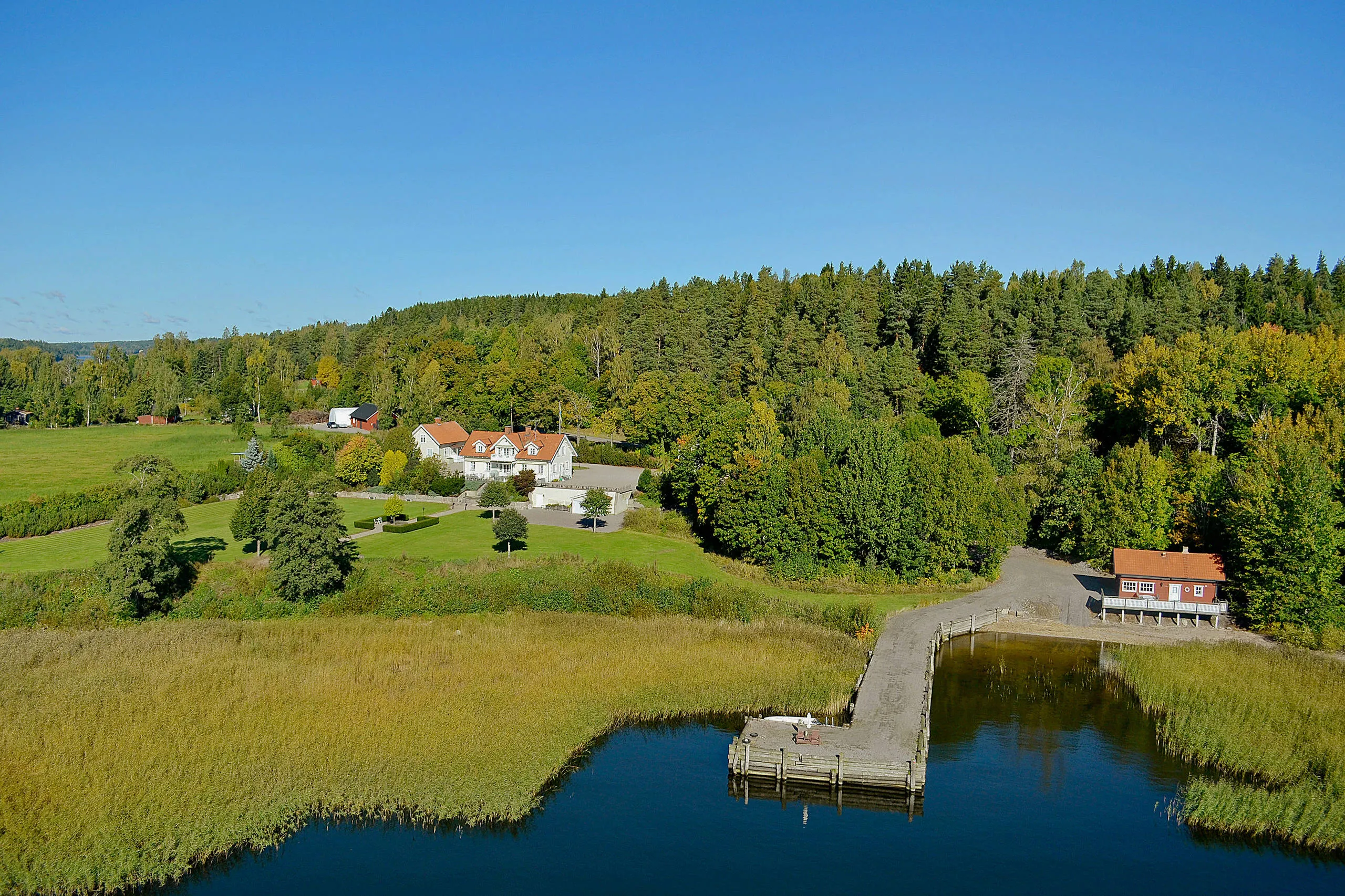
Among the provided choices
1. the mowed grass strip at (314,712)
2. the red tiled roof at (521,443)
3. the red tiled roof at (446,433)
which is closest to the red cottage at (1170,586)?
the mowed grass strip at (314,712)

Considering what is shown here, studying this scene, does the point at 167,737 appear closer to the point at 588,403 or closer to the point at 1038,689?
the point at 1038,689

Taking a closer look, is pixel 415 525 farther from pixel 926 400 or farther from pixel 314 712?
pixel 926 400

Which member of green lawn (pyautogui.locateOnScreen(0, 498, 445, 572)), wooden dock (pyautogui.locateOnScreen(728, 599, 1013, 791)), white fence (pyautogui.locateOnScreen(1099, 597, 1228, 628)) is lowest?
wooden dock (pyautogui.locateOnScreen(728, 599, 1013, 791))

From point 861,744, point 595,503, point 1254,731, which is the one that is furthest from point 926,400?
point 861,744

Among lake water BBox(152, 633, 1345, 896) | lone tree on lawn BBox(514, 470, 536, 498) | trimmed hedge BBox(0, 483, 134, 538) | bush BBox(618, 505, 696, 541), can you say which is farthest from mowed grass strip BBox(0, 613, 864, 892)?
lone tree on lawn BBox(514, 470, 536, 498)

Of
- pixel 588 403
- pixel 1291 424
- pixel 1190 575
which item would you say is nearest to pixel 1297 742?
pixel 1190 575

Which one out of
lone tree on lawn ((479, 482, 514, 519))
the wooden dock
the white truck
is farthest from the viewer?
the white truck

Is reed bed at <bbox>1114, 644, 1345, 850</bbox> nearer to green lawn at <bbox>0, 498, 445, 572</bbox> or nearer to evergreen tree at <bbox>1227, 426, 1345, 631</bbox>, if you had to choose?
evergreen tree at <bbox>1227, 426, 1345, 631</bbox>
